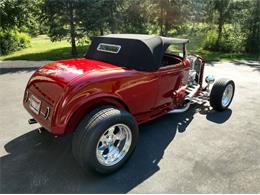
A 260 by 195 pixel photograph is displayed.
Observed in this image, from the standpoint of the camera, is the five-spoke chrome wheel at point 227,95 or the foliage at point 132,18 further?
the foliage at point 132,18

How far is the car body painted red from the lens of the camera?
3.11m

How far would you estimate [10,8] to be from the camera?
1272 cm

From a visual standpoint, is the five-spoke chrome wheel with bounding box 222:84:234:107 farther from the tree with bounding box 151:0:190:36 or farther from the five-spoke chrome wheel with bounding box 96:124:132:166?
the tree with bounding box 151:0:190:36

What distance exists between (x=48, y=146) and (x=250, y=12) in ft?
49.7

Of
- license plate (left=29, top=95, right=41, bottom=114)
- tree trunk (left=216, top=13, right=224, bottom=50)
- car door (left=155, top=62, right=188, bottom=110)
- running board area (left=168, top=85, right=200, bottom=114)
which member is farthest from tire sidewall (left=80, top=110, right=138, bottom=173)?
tree trunk (left=216, top=13, right=224, bottom=50)

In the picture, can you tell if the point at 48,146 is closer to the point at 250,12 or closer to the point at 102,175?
the point at 102,175

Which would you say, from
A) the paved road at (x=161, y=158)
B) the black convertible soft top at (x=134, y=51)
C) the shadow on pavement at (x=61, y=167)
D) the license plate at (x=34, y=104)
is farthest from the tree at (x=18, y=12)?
the shadow on pavement at (x=61, y=167)

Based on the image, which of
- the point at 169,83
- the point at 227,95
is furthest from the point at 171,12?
the point at 169,83

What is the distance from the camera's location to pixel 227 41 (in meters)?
16.0

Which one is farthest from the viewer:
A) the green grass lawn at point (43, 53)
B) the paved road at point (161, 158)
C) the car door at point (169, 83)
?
the green grass lawn at point (43, 53)

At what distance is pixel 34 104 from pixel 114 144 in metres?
1.34

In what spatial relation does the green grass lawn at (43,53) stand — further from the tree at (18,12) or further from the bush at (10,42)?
the tree at (18,12)

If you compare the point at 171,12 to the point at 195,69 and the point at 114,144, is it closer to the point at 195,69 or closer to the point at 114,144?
the point at 195,69

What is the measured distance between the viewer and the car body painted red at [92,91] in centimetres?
311
